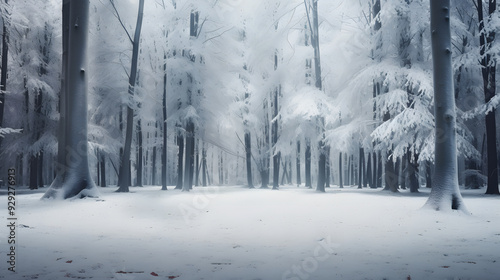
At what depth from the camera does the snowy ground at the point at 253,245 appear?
11.1 feet

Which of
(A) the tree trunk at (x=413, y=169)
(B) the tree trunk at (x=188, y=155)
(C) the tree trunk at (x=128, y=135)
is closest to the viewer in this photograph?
(A) the tree trunk at (x=413, y=169)

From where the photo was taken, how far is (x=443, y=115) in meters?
8.54

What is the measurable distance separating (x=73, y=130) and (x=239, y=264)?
9.25 metres

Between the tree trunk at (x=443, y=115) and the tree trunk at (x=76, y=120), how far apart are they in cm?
1014

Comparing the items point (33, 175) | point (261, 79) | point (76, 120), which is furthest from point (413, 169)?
point (33, 175)

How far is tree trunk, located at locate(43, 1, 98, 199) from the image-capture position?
1032cm

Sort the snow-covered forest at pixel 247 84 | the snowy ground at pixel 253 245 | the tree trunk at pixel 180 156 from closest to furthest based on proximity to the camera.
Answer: the snowy ground at pixel 253 245
the snow-covered forest at pixel 247 84
the tree trunk at pixel 180 156

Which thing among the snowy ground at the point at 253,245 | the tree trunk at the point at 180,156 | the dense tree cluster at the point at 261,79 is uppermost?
the dense tree cluster at the point at 261,79

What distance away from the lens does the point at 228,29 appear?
19922 millimetres

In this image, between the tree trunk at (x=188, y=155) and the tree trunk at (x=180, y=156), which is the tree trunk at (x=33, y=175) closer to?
the tree trunk at (x=180, y=156)

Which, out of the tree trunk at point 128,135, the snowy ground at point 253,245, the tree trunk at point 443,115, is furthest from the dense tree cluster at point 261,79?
the snowy ground at point 253,245

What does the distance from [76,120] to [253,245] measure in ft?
28.4

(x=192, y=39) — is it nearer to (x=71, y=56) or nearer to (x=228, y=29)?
(x=228, y=29)

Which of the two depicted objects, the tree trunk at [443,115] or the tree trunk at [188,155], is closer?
the tree trunk at [443,115]
